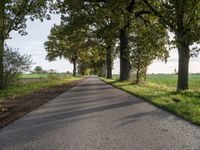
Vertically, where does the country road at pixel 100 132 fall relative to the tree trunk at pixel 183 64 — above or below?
below

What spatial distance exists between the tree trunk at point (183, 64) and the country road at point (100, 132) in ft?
38.4

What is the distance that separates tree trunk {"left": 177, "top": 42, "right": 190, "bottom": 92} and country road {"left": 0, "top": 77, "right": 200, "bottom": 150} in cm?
1171

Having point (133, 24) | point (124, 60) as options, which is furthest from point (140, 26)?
point (124, 60)

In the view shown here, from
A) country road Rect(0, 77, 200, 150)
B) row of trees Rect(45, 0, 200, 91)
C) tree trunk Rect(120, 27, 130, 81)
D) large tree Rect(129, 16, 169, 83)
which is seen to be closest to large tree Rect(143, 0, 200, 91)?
row of trees Rect(45, 0, 200, 91)

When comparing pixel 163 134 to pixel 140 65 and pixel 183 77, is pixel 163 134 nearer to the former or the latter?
pixel 183 77

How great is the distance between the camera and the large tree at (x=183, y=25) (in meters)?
22.2

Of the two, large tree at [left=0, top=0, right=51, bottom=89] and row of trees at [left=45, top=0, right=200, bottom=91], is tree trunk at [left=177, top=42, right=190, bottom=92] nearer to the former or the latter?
row of trees at [left=45, top=0, right=200, bottom=91]

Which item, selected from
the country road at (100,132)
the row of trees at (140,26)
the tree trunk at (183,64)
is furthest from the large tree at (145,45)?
the country road at (100,132)

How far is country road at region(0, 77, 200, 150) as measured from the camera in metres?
7.77

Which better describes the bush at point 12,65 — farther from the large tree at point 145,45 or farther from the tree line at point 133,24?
the large tree at point 145,45

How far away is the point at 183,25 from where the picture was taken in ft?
77.7

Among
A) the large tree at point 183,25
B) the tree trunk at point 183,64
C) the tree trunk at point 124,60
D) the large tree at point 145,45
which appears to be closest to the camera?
the large tree at point 183,25

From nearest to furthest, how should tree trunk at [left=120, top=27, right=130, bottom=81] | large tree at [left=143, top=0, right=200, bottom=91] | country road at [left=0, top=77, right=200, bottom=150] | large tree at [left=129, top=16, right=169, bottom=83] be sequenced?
1. country road at [left=0, top=77, right=200, bottom=150]
2. large tree at [left=143, top=0, right=200, bottom=91]
3. large tree at [left=129, top=16, right=169, bottom=83]
4. tree trunk at [left=120, top=27, right=130, bottom=81]

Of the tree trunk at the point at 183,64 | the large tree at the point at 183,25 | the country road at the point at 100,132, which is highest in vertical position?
the large tree at the point at 183,25
